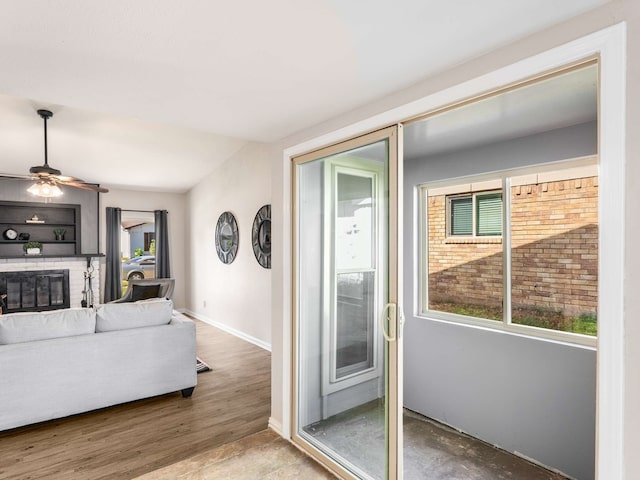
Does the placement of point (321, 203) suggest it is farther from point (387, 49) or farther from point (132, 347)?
point (132, 347)

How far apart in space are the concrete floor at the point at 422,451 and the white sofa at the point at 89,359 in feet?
5.25

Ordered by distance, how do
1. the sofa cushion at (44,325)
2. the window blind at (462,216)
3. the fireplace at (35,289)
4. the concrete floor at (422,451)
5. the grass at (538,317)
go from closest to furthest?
the concrete floor at (422,451)
the grass at (538,317)
the sofa cushion at (44,325)
the window blind at (462,216)
the fireplace at (35,289)

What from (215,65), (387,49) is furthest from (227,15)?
(387,49)

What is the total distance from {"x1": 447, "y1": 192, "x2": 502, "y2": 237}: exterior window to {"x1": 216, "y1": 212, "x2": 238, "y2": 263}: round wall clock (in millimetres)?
3468

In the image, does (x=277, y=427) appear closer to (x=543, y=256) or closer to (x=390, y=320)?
(x=390, y=320)

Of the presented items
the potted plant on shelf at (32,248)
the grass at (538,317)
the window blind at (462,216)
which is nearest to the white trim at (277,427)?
the grass at (538,317)

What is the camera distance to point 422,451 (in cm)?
278

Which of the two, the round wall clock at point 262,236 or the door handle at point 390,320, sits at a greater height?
the round wall clock at point 262,236

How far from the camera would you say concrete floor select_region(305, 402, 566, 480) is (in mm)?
2162

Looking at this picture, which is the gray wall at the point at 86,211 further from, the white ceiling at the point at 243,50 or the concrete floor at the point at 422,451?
the concrete floor at the point at 422,451

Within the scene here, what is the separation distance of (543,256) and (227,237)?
15.0 feet

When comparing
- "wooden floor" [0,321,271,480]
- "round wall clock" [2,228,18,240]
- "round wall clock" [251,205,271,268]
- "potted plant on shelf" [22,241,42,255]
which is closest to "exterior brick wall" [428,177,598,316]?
"wooden floor" [0,321,271,480]

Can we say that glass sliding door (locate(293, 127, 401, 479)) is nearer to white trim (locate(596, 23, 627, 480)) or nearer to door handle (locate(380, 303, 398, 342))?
door handle (locate(380, 303, 398, 342))

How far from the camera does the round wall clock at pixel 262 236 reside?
494cm
